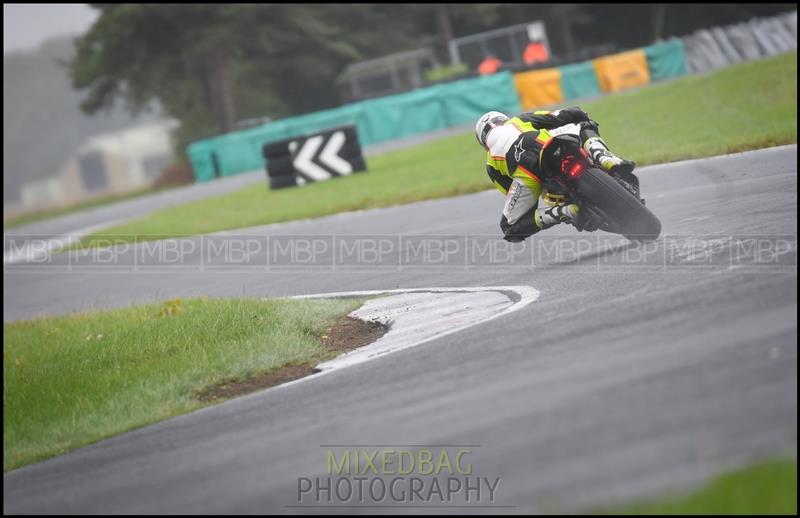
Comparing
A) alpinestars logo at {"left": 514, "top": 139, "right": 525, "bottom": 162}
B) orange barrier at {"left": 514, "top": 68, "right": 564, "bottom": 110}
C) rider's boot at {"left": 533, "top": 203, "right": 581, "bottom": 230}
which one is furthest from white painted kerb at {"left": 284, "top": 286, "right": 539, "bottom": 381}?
orange barrier at {"left": 514, "top": 68, "right": 564, "bottom": 110}

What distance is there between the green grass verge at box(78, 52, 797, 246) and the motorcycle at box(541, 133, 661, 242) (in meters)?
5.52

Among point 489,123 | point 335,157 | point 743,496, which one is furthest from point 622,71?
point 743,496

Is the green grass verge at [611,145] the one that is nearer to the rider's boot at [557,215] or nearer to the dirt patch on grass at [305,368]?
the rider's boot at [557,215]

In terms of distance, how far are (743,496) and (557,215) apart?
5.47 metres

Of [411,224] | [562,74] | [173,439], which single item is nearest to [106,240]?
[411,224]

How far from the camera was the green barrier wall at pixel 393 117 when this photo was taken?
34.9 meters

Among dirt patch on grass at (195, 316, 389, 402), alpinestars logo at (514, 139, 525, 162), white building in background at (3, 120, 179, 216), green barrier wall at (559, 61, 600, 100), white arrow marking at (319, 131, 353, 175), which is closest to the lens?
dirt patch on grass at (195, 316, 389, 402)

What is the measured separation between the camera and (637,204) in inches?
331

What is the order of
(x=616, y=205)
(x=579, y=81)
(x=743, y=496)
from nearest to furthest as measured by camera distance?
(x=743, y=496) < (x=616, y=205) < (x=579, y=81)

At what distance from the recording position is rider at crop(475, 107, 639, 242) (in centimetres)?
885

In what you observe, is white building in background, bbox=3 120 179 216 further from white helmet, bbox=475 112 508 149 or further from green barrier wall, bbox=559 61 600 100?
white helmet, bbox=475 112 508 149

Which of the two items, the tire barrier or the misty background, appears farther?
the misty background

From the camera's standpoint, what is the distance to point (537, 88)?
36094mm

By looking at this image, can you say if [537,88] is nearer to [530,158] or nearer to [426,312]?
[530,158]
